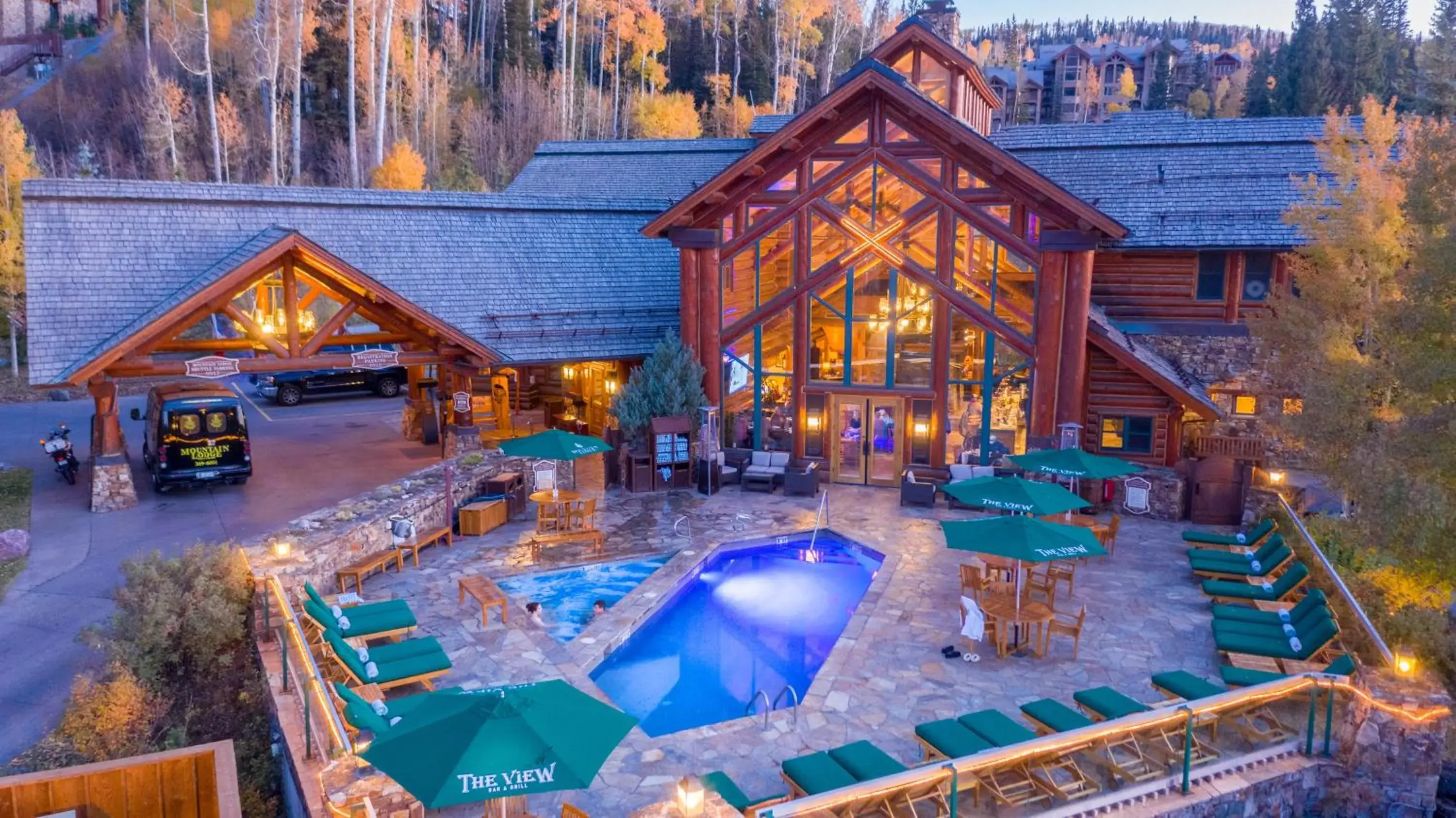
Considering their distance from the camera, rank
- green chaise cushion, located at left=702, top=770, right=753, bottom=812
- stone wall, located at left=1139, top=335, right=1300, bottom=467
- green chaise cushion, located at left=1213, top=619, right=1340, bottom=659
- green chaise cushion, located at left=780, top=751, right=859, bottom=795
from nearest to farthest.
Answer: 1. green chaise cushion, located at left=702, top=770, right=753, bottom=812
2. green chaise cushion, located at left=780, top=751, right=859, bottom=795
3. green chaise cushion, located at left=1213, top=619, right=1340, bottom=659
4. stone wall, located at left=1139, top=335, right=1300, bottom=467

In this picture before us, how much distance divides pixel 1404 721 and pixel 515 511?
15.7 meters

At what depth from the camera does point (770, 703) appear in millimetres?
12414

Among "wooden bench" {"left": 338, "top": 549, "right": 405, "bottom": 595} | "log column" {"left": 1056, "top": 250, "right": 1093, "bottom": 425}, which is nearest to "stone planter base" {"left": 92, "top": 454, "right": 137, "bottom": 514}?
"wooden bench" {"left": 338, "top": 549, "right": 405, "bottom": 595}

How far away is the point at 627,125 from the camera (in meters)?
59.6

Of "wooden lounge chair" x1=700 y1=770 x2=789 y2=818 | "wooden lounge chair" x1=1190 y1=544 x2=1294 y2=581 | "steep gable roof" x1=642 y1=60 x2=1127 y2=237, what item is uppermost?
"steep gable roof" x1=642 y1=60 x2=1127 y2=237

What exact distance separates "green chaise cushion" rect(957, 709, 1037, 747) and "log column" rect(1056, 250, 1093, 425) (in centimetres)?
1125

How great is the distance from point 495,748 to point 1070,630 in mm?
8872

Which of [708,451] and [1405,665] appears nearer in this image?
[1405,665]

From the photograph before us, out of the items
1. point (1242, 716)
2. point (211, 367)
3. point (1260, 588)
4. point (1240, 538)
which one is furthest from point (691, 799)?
point (211, 367)

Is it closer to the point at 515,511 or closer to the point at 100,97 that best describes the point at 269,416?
the point at 515,511

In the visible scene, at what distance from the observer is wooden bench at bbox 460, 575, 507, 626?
1398cm

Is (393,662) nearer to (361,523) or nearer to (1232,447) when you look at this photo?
(361,523)

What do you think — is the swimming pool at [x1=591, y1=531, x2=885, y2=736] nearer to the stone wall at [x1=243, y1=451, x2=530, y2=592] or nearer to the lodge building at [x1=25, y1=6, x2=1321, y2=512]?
the lodge building at [x1=25, y1=6, x2=1321, y2=512]

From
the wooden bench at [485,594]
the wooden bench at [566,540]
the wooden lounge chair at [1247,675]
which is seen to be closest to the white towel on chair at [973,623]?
the wooden lounge chair at [1247,675]
